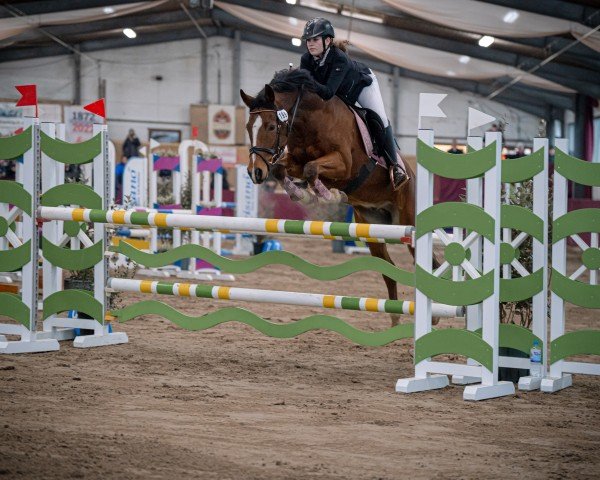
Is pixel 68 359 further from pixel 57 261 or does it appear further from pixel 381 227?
pixel 381 227

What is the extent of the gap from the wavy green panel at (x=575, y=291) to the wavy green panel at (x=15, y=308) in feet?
9.60

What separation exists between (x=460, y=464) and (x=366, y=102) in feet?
10.4

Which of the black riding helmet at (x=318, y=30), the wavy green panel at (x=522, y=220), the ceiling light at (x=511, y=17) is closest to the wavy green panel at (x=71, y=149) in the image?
the black riding helmet at (x=318, y=30)

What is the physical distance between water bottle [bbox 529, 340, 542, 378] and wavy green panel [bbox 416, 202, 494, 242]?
0.70 m

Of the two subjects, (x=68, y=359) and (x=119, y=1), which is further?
(x=119, y=1)

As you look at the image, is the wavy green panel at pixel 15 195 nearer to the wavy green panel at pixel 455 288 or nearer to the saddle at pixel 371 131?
the saddle at pixel 371 131

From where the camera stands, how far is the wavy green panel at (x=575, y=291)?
4277mm

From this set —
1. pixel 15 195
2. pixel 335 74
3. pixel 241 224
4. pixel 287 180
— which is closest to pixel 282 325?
pixel 241 224

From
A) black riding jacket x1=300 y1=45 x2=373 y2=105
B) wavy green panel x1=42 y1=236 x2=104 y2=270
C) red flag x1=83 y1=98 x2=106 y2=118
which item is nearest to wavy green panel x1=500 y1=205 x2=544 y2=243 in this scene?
black riding jacket x1=300 y1=45 x2=373 y2=105

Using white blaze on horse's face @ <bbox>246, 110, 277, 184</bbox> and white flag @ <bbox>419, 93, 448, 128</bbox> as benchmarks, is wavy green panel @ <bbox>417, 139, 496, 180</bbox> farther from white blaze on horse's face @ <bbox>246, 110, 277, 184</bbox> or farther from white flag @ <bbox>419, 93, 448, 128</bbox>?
white blaze on horse's face @ <bbox>246, 110, 277, 184</bbox>

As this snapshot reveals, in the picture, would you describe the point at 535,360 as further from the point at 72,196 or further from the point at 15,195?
the point at 15,195

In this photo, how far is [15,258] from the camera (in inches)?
198

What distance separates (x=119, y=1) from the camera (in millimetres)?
16375

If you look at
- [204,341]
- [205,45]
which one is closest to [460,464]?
[204,341]
